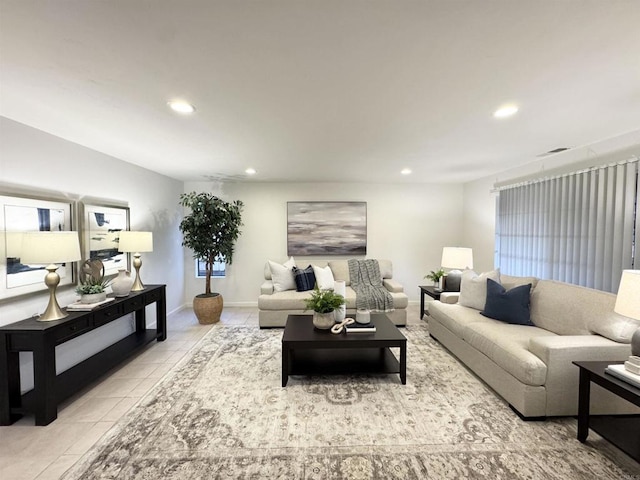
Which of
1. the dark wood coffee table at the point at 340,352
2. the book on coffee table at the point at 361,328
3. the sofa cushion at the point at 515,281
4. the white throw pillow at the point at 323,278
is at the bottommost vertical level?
the dark wood coffee table at the point at 340,352

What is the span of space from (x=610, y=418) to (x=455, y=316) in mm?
1395

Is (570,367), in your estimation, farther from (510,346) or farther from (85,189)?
(85,189)

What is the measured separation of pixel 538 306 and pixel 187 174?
4907 mm

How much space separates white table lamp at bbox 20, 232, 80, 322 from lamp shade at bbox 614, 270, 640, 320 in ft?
12.6

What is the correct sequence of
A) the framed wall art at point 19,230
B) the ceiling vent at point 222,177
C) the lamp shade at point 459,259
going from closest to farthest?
the framed wall art at point 19,230, the lamp shade at point 459,259, the ceiling vent at point 222,177

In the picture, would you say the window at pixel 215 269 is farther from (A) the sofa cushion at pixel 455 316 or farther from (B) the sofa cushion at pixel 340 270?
(A) the sofa cushion at pixel 455 316

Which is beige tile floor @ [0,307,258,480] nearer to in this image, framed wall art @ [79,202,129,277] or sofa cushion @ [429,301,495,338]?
framed wall art @ [79,202,129,277]

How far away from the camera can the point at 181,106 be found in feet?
6.61

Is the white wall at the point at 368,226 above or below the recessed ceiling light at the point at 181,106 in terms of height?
below

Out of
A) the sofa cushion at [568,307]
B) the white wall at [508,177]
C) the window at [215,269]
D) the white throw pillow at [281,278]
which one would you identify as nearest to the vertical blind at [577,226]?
the white wall at [508,177]

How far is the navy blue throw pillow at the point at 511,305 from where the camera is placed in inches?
113

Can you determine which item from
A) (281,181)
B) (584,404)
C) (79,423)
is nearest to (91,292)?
(79,423)

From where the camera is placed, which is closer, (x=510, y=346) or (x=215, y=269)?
(x=510, y=346)

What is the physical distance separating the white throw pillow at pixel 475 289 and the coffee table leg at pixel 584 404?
1.41m
